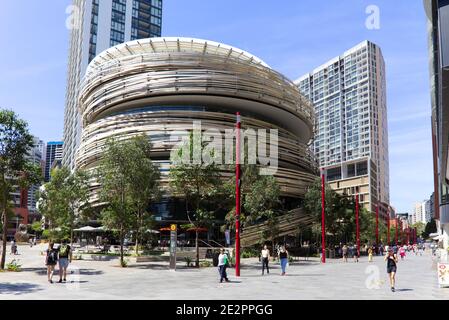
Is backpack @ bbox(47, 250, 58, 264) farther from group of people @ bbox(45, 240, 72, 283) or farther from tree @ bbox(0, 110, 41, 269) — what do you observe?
tree @ bbox(0, 110, 41, 269)

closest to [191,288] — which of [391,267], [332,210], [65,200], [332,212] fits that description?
[391,267]

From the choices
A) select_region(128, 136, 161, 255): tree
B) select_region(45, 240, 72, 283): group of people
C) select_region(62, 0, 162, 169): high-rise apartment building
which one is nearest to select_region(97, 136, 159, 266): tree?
select_region(128, 136, 161, 255): tree

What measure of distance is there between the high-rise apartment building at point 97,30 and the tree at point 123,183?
69.5 meters

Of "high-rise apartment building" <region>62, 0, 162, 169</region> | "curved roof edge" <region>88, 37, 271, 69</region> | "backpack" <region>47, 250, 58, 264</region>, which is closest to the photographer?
"backpack" <region>47, 250, 58, 264</region>

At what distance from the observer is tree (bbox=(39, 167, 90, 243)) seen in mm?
33875

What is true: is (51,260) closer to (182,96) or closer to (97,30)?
(182,96)

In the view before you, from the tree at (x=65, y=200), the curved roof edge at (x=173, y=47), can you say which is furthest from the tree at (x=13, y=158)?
Answer: the curved roof edge at (x=173, y=47)

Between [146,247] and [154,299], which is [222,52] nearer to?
[146,247]

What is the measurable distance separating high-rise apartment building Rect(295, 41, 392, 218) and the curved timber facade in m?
83.8

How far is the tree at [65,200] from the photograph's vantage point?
1334 inches

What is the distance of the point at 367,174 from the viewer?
13225 cm

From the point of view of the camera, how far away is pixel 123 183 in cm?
2931

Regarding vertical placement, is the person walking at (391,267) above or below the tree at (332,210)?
below

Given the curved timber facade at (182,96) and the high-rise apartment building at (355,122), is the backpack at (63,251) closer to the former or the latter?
the curved timber facade at (182,96)
